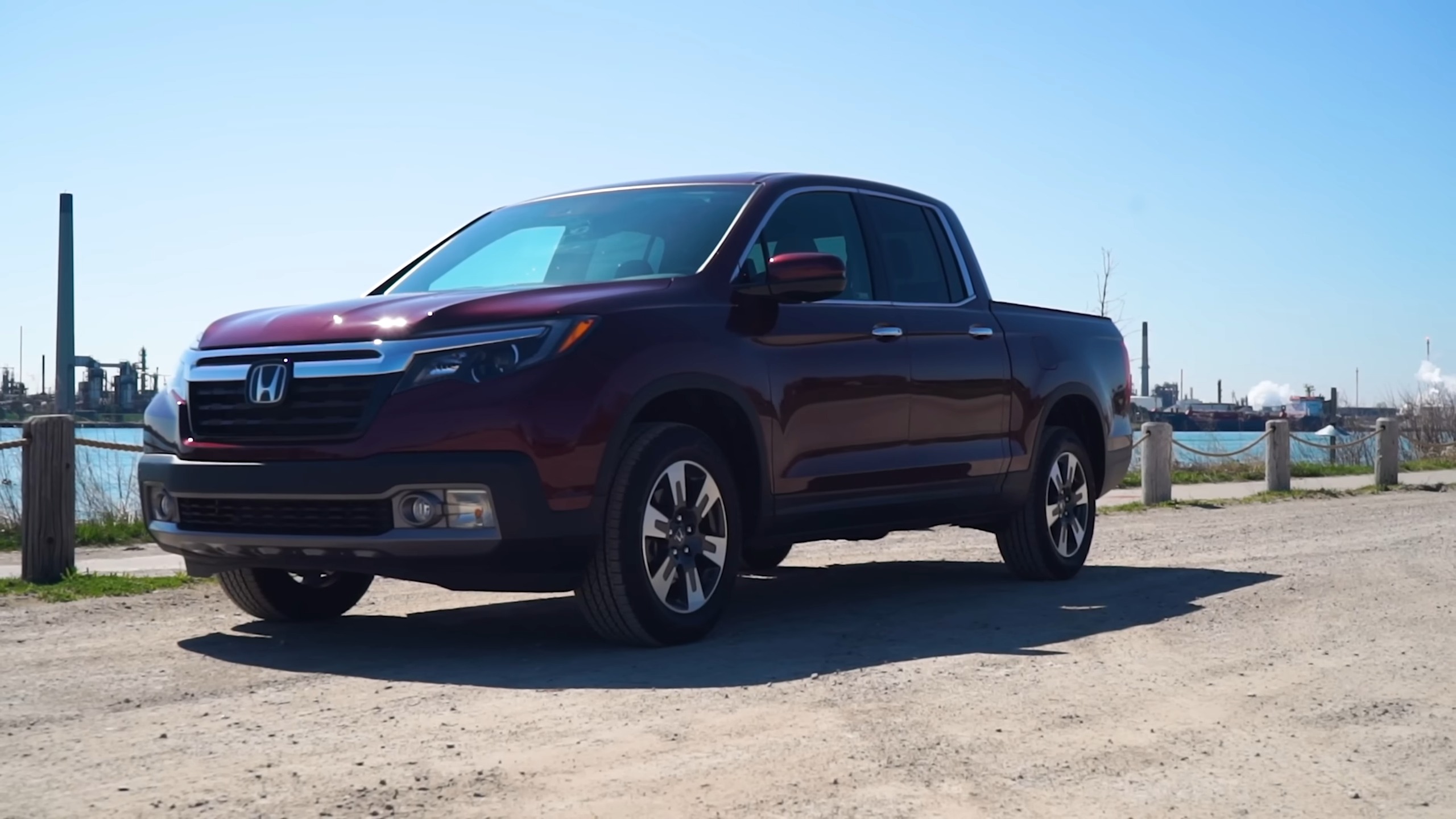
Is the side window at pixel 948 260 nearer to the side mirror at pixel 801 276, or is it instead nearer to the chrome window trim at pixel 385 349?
the side mirror at pixel 801 276

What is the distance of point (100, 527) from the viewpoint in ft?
39.6

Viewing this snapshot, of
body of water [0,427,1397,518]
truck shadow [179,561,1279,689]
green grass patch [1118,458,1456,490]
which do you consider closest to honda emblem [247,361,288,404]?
truck shadow [179,561,1279,689]

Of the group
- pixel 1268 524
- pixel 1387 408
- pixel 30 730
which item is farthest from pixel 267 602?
pixel 1387 408

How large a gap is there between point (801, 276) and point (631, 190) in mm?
1257

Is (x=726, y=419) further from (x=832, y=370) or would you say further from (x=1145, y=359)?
(x=1145, y=359)

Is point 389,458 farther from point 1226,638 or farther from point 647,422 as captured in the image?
point 1226,638

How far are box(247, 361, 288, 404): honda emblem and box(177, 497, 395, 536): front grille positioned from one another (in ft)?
1.22

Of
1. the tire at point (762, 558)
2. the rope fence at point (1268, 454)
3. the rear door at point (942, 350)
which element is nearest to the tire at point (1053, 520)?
the rear door at point (942, 350)

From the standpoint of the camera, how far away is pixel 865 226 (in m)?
7.58

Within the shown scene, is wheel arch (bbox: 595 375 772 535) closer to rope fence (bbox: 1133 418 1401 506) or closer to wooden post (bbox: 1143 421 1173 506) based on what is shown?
rope fence (bbox: 1133 418 1401 506)

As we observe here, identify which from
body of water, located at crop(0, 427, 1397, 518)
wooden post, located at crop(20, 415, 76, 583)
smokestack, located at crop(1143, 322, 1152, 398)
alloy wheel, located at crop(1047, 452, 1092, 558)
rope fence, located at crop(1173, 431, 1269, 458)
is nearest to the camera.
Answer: wooden post, located at crop(20, 415, 76, 583)

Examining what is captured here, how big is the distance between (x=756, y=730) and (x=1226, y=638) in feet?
8.97

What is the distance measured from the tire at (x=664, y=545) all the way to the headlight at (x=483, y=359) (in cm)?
51

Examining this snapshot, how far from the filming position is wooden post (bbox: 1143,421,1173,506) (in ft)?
55.7
